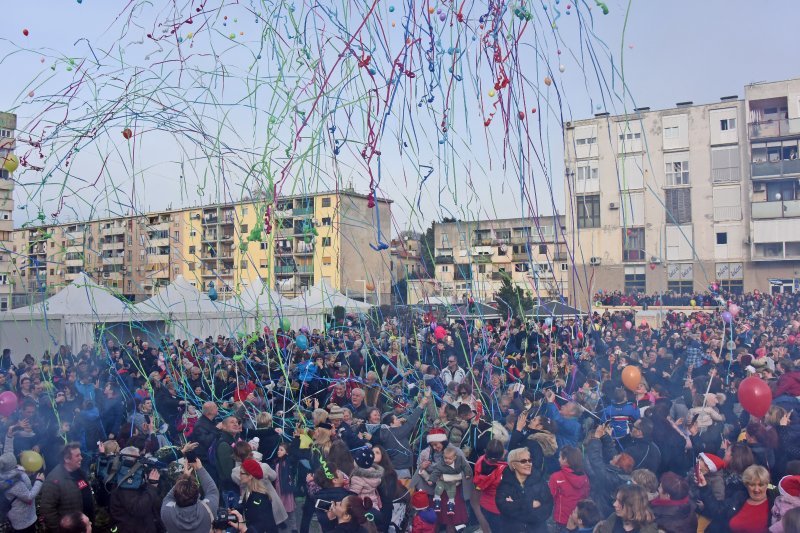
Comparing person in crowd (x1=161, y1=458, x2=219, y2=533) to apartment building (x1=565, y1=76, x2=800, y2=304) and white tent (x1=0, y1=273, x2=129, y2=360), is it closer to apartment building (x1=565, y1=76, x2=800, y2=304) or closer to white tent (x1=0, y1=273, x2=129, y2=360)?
white tent (x1=0, y1=273, x2=129, y2=360)

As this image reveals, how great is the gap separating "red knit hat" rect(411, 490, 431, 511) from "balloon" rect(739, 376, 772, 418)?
112 inches

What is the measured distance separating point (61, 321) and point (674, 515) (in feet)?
45.0

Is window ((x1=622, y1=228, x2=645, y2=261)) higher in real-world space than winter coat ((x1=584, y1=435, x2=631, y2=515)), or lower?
higher

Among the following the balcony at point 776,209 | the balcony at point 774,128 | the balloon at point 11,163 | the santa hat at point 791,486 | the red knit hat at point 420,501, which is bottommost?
the red knit hat at point 420,501

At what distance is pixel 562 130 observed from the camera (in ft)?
23.8

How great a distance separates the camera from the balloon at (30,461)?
5.22 metres

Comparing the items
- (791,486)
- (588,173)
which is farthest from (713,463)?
(588,173)

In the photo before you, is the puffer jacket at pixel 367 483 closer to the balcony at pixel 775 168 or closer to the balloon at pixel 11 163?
the balloon at pixel 11 163

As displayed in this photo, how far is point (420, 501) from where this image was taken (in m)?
4.98

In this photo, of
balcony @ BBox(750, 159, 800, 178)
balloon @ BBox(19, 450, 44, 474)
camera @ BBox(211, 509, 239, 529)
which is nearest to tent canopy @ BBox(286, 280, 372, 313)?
balloon @ BBox(19, 450, 44, 474)

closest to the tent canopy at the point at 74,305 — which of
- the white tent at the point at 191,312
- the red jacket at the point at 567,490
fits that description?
the white tent at the point at 191,312

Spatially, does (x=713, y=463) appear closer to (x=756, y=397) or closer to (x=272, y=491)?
(x=756, y=397)

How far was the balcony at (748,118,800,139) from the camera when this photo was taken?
31.0m

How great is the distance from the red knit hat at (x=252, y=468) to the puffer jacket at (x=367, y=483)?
681mm
